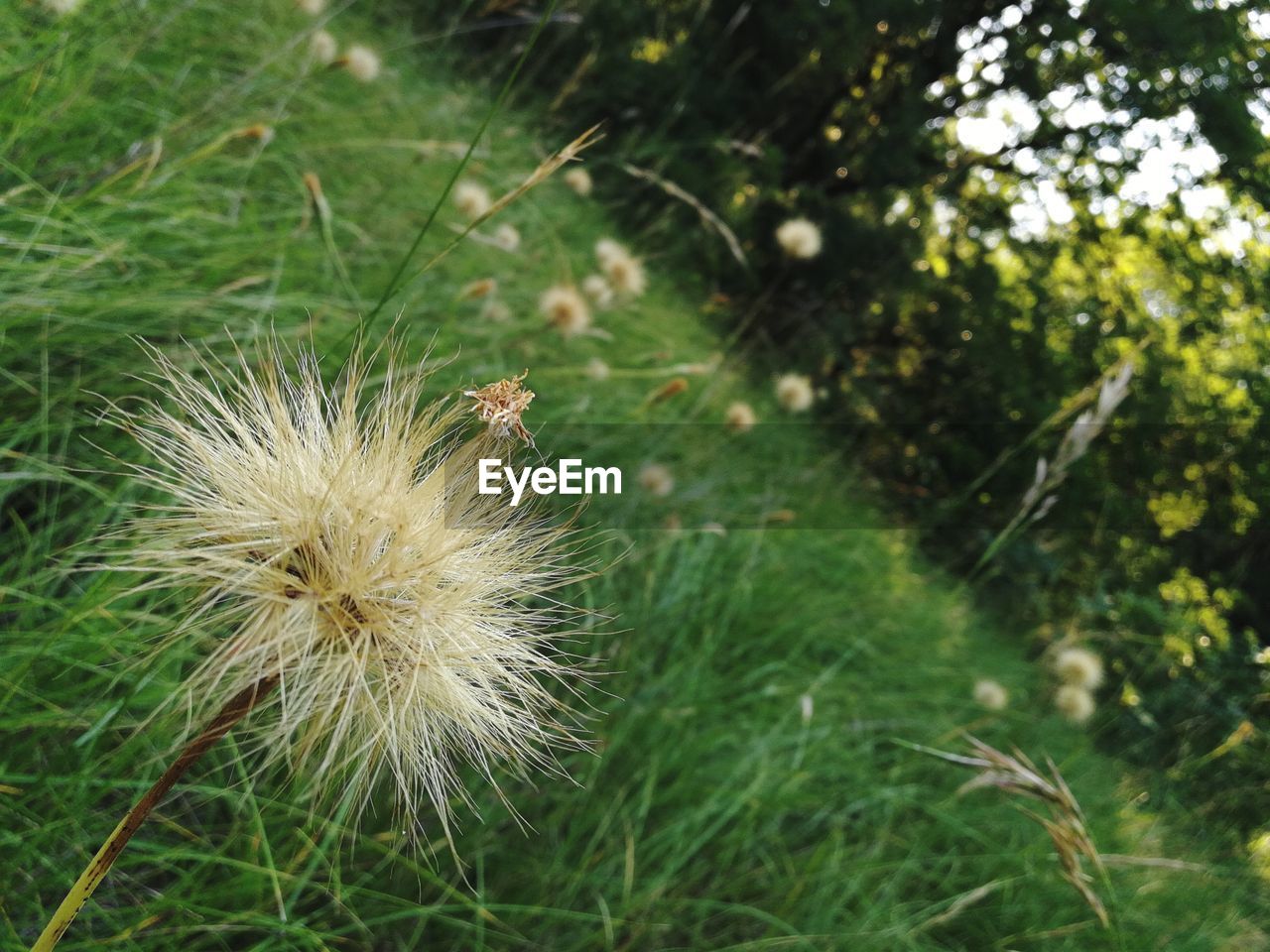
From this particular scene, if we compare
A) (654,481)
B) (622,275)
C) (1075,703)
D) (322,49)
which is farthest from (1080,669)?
(322,49)

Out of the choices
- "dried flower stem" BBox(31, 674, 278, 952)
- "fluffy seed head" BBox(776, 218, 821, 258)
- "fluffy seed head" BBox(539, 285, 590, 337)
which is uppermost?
"dried flower stem" BBox(31, 674, 278, 952)

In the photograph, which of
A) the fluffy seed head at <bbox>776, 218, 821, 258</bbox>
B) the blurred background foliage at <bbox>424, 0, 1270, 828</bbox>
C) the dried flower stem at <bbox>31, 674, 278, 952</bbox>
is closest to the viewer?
the dried flower stem at <bbox>31, 674, 278, 952</bbox>

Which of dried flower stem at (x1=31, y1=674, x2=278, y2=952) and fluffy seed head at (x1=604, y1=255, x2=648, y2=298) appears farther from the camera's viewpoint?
fluffy seed head at (x1=604, y1=255, x2=648, y2=298)

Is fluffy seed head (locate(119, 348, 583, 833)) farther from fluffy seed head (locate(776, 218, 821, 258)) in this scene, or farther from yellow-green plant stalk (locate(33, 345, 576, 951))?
fluffy seed head (locate(776, 218, 821, 258))

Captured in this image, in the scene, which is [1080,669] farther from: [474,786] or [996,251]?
[996,251]

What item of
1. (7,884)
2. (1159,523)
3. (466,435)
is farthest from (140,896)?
(1159,523)

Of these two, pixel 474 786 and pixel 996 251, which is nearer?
pixel 474 786

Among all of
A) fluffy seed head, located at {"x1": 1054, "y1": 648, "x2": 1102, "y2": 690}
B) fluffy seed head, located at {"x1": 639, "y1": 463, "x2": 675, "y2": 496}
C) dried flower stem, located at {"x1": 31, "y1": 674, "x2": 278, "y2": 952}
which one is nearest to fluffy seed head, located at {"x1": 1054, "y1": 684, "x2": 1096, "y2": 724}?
fluffy seed head, located at {"x1": 1054, "y1": 648, "x2": 1102, "y2": 690}
